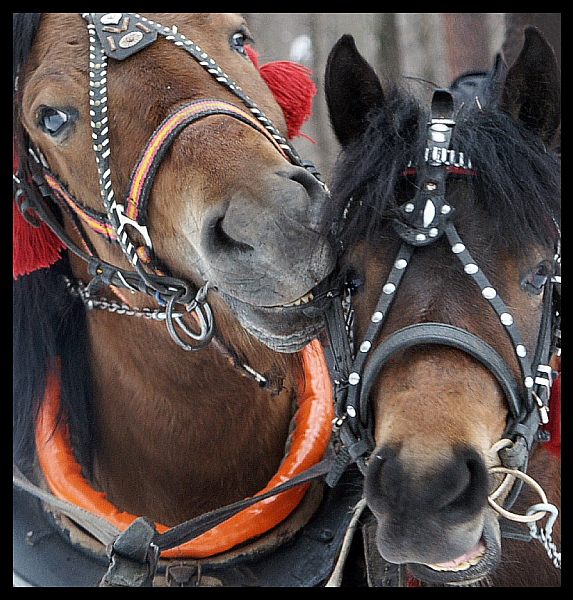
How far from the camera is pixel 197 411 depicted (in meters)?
2.51

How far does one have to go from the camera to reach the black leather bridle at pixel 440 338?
163cm

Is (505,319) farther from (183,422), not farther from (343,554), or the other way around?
(183,422)

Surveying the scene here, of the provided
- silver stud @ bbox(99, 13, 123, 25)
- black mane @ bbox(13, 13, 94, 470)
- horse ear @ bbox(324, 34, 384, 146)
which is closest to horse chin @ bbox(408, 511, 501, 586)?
horse ear @ bbox(324, 34, 384, 146)

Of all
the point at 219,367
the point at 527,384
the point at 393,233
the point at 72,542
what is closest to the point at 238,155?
the point at 393,233

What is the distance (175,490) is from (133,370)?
1.41 feet

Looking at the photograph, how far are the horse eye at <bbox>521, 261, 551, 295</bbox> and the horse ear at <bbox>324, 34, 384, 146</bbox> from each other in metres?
0.60

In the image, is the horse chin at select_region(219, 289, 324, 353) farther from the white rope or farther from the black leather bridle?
the white rope

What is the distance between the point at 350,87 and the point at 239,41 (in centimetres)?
74

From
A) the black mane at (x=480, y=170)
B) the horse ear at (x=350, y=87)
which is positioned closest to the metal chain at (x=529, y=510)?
the black mane at (x=480, y=170)

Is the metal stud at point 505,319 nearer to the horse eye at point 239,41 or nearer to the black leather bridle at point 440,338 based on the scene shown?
the black leather bridle at point 440,338

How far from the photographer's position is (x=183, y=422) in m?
2.53

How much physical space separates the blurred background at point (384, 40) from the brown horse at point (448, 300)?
5094mm

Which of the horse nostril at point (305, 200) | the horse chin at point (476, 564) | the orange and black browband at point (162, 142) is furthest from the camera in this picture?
the orange and black browband at point (162, 142)

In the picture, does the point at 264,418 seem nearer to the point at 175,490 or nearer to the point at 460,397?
the point at 175,490
